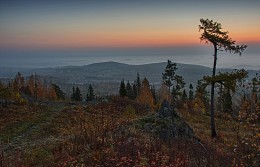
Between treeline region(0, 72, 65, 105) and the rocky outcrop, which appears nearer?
the rocky outcrop

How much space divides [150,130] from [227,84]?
1099cm

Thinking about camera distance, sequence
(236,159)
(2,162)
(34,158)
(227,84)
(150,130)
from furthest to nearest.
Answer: (227,84) → (150,130) → (34,158) → (2,162) → (236,159)

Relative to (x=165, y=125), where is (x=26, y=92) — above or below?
below

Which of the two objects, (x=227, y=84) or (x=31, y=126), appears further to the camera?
(x=31, y=126)

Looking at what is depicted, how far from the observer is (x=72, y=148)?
30.2 ft

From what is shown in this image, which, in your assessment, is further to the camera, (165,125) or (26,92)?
(26,92)

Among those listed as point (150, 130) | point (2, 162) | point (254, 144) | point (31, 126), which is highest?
point (254, 144)

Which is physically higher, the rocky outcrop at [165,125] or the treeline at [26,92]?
the rocky outcrop at [165,125]

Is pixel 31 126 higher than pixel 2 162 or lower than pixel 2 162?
lower

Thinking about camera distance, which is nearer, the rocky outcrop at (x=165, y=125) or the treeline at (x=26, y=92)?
the rocky outcrop at (x=165, y=125)

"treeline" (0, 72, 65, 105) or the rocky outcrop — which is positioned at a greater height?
the rocky outcrop

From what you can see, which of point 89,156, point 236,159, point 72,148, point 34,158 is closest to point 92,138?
point 72,148

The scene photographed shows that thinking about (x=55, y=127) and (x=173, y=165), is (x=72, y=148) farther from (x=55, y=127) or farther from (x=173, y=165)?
(x=55, y=127)

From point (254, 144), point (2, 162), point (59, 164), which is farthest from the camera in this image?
point (59, 164)
